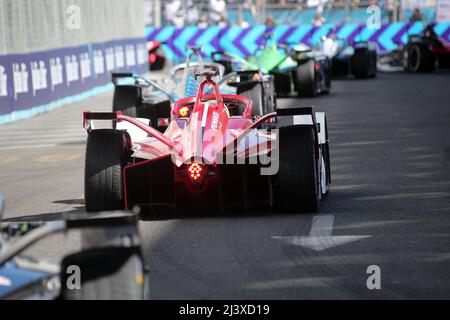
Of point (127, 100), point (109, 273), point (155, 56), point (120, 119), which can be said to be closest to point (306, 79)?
point (127, 100)

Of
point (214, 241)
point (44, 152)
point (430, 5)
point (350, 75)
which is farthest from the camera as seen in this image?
point (430, 5)

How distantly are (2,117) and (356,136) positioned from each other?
25.0ft

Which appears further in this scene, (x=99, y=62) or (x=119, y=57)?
(x=119, y=57)

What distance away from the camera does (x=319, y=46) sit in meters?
36.4

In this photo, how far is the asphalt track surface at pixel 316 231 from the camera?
24.3 ft

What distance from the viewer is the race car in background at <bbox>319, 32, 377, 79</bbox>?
3369 centimetres

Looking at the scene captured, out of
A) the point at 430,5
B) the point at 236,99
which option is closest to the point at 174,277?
the point at 236,99

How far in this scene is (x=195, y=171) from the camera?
10.0m

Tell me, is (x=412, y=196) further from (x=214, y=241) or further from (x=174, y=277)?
(x=174, y=277)

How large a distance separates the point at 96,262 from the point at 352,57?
29.5 m

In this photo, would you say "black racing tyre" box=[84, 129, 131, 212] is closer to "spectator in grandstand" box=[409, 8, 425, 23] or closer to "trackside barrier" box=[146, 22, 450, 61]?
"trackside barrier" box=[146, 22, 450, 61]

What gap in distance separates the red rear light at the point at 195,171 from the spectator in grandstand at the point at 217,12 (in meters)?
37.0

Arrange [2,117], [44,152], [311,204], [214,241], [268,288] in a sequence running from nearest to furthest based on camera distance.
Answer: [268,288]
[214,241]
[311,204]
[44,152]
[2,117]

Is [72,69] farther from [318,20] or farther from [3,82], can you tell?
[318,20]
